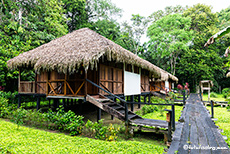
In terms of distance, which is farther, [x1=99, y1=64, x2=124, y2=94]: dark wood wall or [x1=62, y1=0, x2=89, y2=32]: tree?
Answer: [x1=62, y1=0, x2=89, y2=32]: tree

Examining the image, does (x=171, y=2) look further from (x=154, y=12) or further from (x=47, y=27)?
(x=47, y=27)

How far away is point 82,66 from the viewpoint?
7.04 metres

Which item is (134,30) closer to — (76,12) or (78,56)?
(76,12)

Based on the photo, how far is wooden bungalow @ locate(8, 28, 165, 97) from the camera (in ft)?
20.3

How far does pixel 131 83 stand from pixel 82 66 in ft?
13.3

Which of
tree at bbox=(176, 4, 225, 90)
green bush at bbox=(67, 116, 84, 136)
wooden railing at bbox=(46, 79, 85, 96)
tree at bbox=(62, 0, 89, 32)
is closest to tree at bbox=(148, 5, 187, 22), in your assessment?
tree at bbox=(176, 4, 225, 90)

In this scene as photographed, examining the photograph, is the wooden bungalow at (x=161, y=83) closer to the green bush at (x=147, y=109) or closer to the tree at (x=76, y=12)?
the green bush at (x=147, y=109)

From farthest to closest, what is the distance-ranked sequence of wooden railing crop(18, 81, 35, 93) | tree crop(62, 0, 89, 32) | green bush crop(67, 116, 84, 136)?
1. tree crop(62, 0, 89, 32)
2. wooden railing crop(18, 81, 35, 93)
3. green bush crop(67, 116, 84, 136)

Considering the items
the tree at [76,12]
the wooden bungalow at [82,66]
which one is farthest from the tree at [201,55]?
the tree at [76,12]

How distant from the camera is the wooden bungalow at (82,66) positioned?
6.20 metres

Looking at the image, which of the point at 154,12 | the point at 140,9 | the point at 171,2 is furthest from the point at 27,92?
the point at 171,2

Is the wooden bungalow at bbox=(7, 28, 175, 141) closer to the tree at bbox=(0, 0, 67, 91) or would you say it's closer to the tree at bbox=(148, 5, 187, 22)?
the tree at bbox=(0, 0, 67, 91)

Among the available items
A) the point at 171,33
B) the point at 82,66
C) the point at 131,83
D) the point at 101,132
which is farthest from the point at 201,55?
the point at 101,132

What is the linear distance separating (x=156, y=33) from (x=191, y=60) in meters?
7.48
